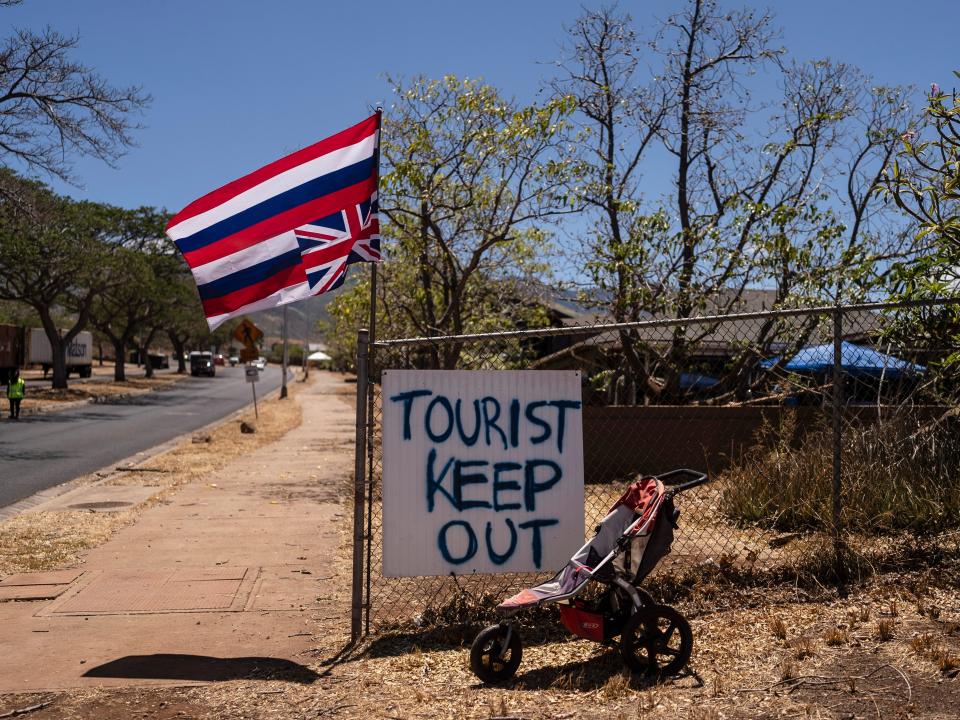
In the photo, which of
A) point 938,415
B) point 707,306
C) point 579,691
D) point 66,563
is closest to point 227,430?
point 707,306

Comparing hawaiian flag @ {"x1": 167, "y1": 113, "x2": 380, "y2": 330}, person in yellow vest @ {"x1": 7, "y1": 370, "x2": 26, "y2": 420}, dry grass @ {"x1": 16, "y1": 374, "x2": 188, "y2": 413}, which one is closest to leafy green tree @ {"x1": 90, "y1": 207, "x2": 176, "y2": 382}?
dry grass @ {"x1": 16, "y1": 374, "x2": 188, "y2": 413}

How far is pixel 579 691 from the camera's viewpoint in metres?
4.68

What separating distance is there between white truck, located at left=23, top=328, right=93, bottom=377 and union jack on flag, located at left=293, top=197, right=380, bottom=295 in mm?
58974

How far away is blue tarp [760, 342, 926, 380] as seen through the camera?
26.9 ft

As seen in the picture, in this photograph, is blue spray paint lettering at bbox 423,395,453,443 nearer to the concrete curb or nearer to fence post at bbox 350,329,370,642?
fence post at bbox 350,329,370,642

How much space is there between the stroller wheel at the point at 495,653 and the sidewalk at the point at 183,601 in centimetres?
98

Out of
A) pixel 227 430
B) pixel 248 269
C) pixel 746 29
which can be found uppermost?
pixel 746 29

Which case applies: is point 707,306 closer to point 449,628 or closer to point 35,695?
point 449,628

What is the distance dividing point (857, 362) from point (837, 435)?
3482 millimetres

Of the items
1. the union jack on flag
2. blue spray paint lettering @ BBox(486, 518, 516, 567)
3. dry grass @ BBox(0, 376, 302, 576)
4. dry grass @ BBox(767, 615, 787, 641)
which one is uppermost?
the union jack on flag

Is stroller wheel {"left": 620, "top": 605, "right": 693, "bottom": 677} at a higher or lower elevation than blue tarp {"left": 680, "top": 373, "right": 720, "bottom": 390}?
lower

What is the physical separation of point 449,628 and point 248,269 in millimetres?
2496

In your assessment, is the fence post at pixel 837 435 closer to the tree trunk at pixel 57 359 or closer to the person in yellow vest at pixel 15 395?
the person in yellow vest at pixel 15 395

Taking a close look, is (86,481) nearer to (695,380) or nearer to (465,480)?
(695,380)
